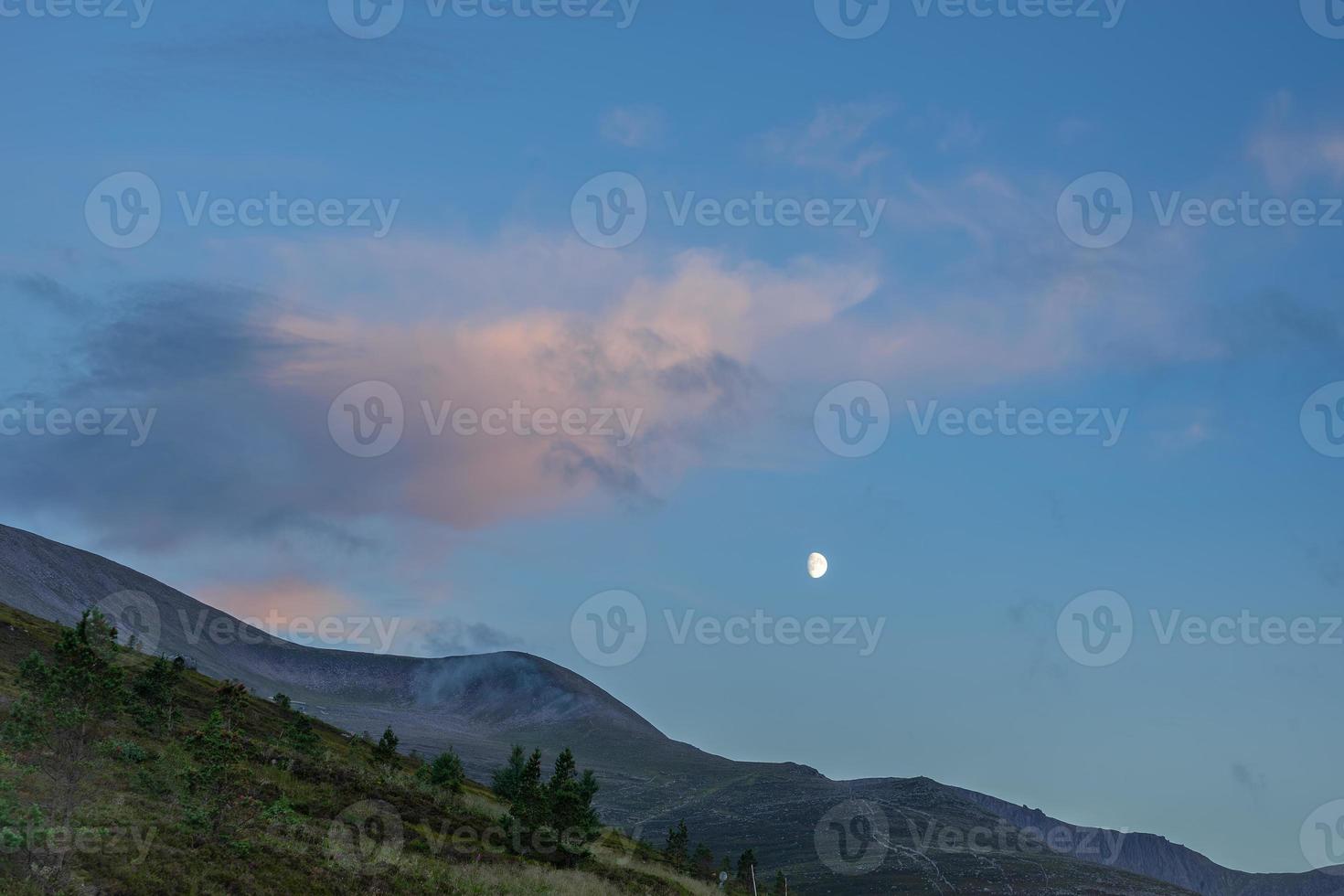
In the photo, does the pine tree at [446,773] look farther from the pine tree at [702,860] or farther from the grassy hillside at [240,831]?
the pine tree at [702,860]

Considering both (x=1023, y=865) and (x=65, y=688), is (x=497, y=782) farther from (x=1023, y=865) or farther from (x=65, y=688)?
(x=1023, y=865)

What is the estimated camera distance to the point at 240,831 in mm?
32875

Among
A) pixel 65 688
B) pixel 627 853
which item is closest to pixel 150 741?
pixel 65 688

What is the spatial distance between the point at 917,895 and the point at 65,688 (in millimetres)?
136705

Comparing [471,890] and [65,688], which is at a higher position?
[65,688]

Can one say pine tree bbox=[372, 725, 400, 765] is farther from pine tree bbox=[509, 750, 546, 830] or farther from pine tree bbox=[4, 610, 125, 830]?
pine tree bbox=[4, 610, 125, 830]

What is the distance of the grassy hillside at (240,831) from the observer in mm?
26875

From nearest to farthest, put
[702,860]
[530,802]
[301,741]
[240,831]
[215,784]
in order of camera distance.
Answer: [240,831]
[215,784]
[530,802]
[301,741]
[702,860]

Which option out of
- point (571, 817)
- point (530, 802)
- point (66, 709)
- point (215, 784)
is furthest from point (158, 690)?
point (66, 709)

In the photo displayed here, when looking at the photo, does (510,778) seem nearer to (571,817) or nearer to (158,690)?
(158,690)

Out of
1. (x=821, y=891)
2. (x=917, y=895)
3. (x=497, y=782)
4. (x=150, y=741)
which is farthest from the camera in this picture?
(x=821, y=891)

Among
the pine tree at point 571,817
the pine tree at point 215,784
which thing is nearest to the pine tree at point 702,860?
the pine tree at point 571,817

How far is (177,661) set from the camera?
7588 centimetres

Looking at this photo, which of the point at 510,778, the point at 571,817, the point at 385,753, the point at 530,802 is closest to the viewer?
the point at 571,817
